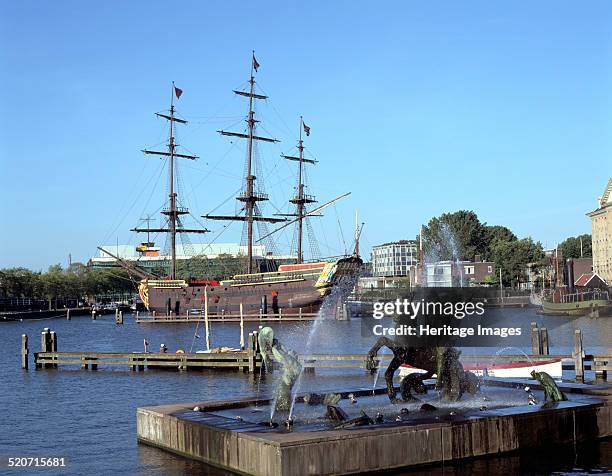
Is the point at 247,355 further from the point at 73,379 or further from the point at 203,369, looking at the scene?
the point at 73,379

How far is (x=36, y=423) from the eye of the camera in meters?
24.2

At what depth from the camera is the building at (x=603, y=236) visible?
4724 inches

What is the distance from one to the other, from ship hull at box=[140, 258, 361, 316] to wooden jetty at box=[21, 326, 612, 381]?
53.1 metres

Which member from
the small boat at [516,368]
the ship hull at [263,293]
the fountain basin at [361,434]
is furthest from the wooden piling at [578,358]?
the ship hull at [263,293]

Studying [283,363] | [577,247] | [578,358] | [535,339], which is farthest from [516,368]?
[577,247]

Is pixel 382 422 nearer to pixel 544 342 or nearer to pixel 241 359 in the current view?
pixel 544 342

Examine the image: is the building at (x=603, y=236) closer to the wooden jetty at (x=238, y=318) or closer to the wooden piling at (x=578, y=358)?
the wooden jetty at (x=238, y=318)

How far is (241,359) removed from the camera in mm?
36344

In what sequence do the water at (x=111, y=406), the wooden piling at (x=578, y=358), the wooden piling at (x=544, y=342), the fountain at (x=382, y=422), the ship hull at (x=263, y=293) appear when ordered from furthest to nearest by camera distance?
the ship hull at (x=263, y=293) < the wooden piling at (x=544, y=342) < the wooden piling at (x=578, y=358) < the water at (x=111, y=406) < the fountain at (x=382, y=422)

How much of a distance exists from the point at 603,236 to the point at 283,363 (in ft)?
378

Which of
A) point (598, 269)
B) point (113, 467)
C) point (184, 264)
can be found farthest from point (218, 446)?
point (184, 264)

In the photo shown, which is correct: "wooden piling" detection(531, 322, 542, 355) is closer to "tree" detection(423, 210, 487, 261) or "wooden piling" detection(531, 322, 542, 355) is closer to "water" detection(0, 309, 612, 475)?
"water" detection(0, 309, 612, 475)

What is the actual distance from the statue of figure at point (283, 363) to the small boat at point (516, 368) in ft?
35.0

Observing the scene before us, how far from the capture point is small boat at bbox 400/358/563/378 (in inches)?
1130
